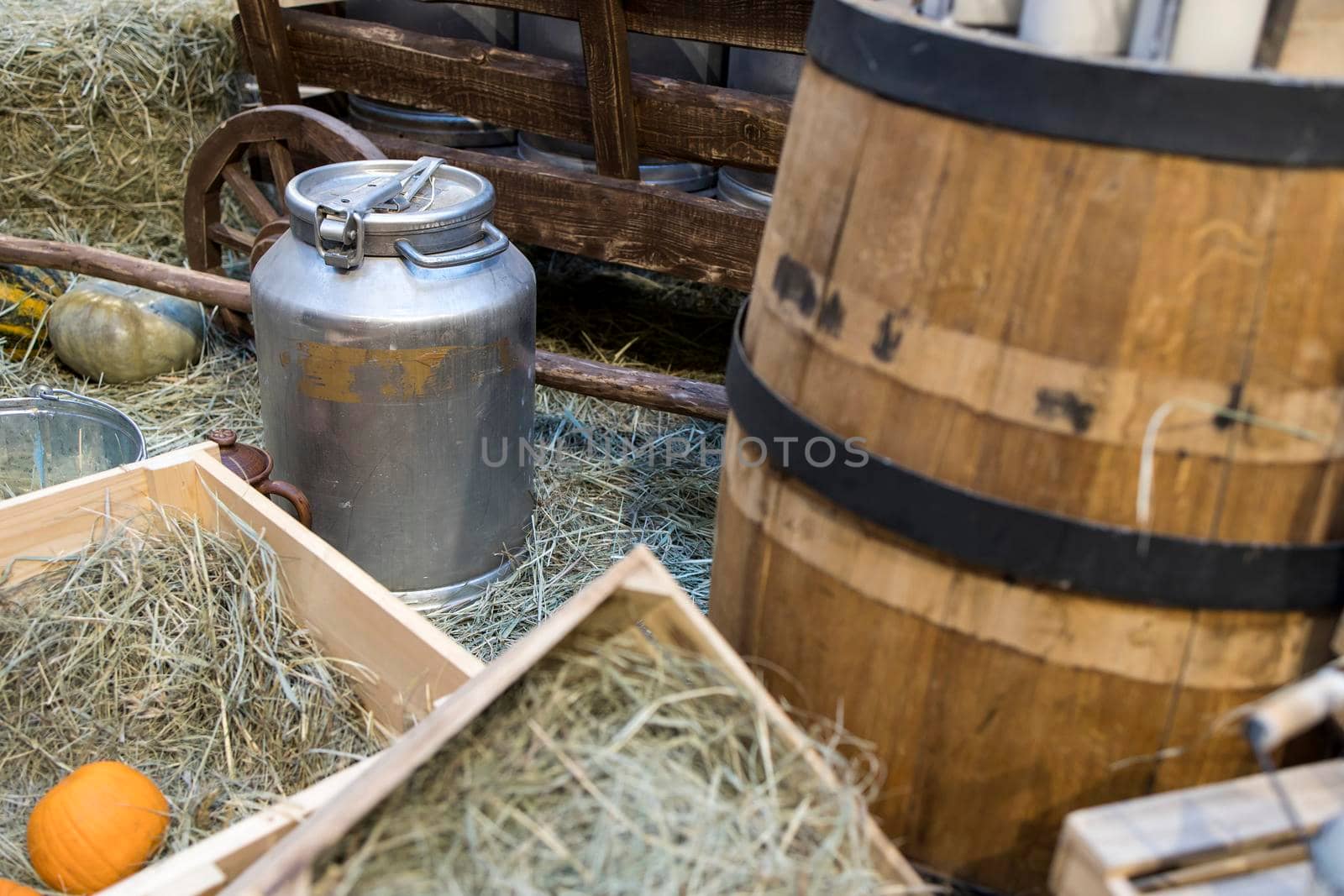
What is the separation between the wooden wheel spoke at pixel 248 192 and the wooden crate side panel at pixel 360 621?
4.51 feet

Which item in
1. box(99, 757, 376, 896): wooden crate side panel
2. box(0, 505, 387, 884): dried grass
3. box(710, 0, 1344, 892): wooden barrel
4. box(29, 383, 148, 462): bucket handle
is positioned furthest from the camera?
box(29, 383, 148, 462): bucket handle

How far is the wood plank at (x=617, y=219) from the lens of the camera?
2934 millimetres

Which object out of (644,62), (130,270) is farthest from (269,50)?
(644,62)

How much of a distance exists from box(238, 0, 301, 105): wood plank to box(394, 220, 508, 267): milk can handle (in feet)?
4.54

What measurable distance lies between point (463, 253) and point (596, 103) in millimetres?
839

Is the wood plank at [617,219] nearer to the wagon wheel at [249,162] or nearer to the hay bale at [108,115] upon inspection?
the wagon wheel at [249,162]

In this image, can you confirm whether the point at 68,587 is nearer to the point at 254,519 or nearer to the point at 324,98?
the point at 254,519

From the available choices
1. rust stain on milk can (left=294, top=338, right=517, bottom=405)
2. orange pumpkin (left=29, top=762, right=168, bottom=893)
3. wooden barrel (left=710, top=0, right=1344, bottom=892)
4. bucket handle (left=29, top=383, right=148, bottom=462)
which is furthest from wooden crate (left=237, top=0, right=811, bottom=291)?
orange pumpkin (left=29, top=762, right=168, bottom=893)

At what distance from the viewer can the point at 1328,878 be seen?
1.05 m

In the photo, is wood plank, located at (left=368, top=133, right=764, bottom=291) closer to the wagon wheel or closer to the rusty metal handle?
the wagon wheel

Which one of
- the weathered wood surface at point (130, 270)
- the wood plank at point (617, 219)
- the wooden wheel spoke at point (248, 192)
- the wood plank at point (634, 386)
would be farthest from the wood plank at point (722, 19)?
the weathered wood surface at point (130, 270)

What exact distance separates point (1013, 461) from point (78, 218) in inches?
153

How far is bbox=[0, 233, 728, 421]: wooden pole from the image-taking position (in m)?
2.75

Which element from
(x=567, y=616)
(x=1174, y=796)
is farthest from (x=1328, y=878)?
(x=567, y=616)
